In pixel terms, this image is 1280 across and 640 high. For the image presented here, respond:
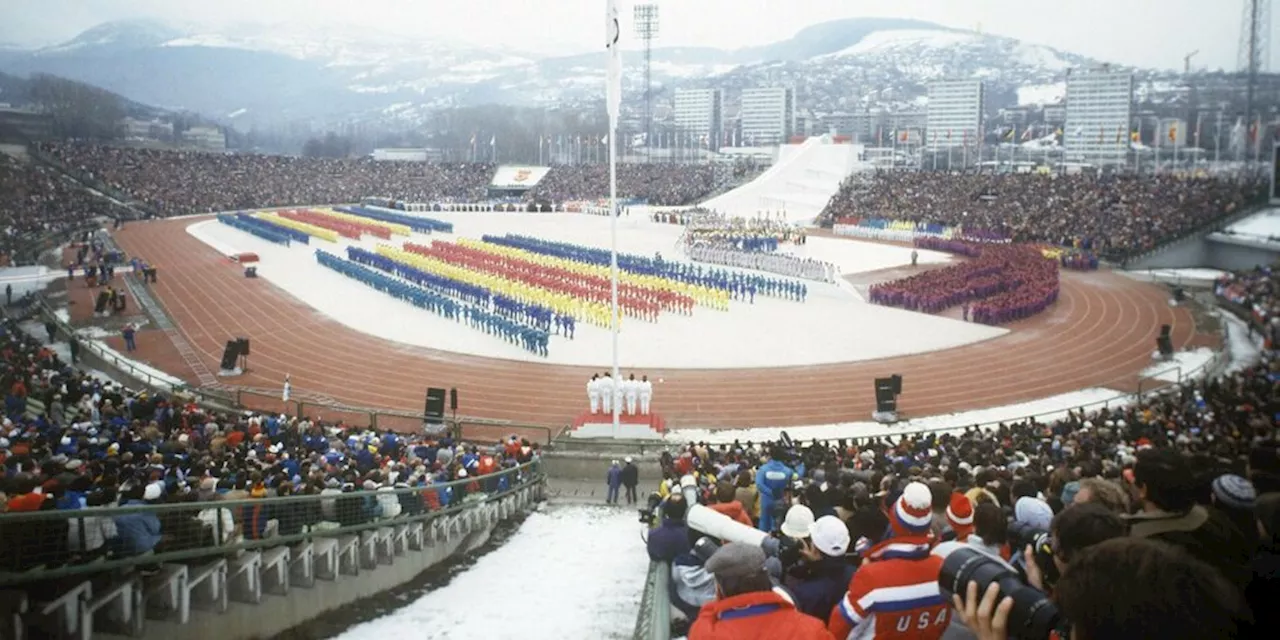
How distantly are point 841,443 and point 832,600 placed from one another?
32.8 feet

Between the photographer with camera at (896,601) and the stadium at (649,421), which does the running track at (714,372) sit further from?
the photographer with camera at (896,601)

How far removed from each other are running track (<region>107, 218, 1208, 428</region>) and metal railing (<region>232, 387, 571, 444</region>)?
2.41ft

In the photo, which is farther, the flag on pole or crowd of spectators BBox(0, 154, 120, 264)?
crowd of spectators BBox(0, 154, 120, 264)

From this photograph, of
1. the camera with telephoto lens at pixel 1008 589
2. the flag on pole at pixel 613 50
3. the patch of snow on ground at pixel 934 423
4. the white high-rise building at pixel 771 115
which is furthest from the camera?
the white high-rise building at pixel 771 115

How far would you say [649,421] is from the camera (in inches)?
708

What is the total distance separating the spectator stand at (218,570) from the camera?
5.61 metres

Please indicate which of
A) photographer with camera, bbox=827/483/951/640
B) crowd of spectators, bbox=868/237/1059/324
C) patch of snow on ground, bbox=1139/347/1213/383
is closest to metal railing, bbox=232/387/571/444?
photographer with camera, bbox=827/483/951/640

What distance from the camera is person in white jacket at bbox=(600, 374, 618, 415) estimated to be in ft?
59.7

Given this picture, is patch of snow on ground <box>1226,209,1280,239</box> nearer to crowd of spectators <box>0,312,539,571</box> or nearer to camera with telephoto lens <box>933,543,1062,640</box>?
crowd of spectators <box>0,312,539,571</box>

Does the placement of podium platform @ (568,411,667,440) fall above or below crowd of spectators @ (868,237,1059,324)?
below

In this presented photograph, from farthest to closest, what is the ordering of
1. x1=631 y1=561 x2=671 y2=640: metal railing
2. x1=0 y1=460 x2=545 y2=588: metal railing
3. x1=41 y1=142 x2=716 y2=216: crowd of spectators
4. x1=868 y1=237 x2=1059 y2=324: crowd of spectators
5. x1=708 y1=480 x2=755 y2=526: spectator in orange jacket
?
x1=41 y1=142 x2=716 y2=216: crowd of spectators → x1=868 y1=237 x2=1059 y2=324: crowd of spectators → x1=708 y1=480 x2=755 y2=526: spectator in orange jacket → x1=0 y1=460 x2=545 y2=588: metal railing → x1=631 y1=561 x2=671 y2=640: metal railing

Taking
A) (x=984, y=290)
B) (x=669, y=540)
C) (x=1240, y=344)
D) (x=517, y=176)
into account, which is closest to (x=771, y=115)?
(x=517, y=176)

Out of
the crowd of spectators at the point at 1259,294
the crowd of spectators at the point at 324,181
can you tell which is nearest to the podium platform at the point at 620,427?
the crowd of spectators at the point at 1259,294

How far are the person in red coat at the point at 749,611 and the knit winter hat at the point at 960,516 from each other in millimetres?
2447
